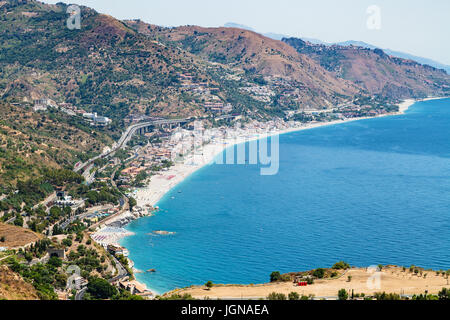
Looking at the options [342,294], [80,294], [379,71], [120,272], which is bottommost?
[120,272]

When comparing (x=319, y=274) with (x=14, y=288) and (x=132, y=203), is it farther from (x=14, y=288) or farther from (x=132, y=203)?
(x=132, y=203)

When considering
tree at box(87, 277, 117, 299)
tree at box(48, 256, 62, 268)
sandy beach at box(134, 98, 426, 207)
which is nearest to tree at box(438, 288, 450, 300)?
tree at box(87, 277, 117, 299)

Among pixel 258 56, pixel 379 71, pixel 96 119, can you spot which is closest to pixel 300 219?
pixel 96 119

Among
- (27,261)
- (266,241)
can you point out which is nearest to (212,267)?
(266,241)

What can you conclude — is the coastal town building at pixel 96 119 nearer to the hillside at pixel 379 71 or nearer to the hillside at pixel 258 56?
the hillside at pixel 258 56

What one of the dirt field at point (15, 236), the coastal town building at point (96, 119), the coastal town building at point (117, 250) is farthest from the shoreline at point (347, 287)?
the coastal town building at point (96, 119)

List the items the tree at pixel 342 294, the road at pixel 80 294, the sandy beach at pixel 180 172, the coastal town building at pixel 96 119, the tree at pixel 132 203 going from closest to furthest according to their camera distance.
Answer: the tree at pixel 342 294, the road at pixel 80 294, the tree at pixel 132 203, the sandy beach at pixel 180 172, the coastal town building at pixel 96 119
